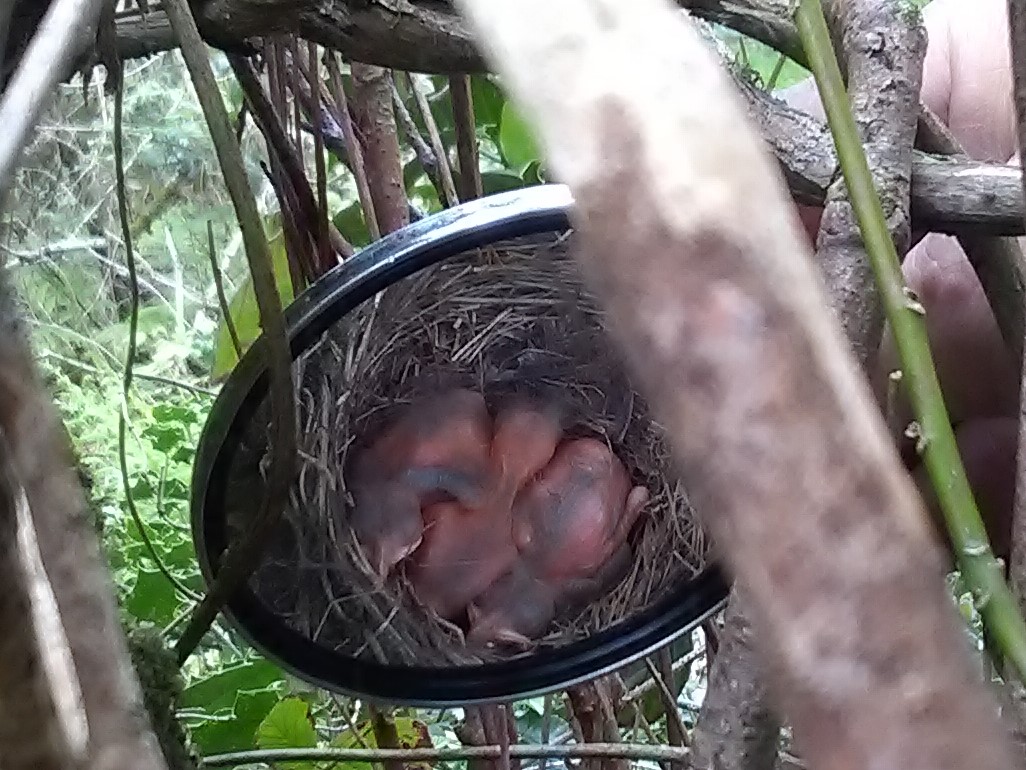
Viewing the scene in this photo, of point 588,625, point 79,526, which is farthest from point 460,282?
point 79,526

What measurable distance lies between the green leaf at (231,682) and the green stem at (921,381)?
Answer: 1.95ft

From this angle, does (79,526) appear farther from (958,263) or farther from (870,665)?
(958,263)

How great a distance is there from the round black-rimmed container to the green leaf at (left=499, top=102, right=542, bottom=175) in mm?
363

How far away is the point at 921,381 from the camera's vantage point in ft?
0.86

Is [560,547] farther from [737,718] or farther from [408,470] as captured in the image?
[737,718]

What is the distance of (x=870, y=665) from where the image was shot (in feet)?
0.34

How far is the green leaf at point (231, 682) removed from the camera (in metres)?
0.79

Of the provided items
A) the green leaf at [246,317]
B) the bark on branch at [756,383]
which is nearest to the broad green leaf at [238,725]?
the green leaf at [246,317]

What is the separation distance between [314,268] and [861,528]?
587 mm

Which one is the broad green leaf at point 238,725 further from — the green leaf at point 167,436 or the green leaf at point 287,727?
the green leaf at point 167,436

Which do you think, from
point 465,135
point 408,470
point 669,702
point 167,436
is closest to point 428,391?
point 408,470

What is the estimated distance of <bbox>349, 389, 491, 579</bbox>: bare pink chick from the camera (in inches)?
20.1

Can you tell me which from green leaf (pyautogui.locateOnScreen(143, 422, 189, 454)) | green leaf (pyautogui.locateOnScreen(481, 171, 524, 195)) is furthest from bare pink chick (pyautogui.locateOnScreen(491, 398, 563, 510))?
green leaf (pyautogui.locateOnScreen(143, 422, 189, 454))

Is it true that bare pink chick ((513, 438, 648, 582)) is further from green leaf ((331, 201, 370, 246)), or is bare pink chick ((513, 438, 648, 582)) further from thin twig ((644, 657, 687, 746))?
green leaf ((331, 201, 370, 246))
